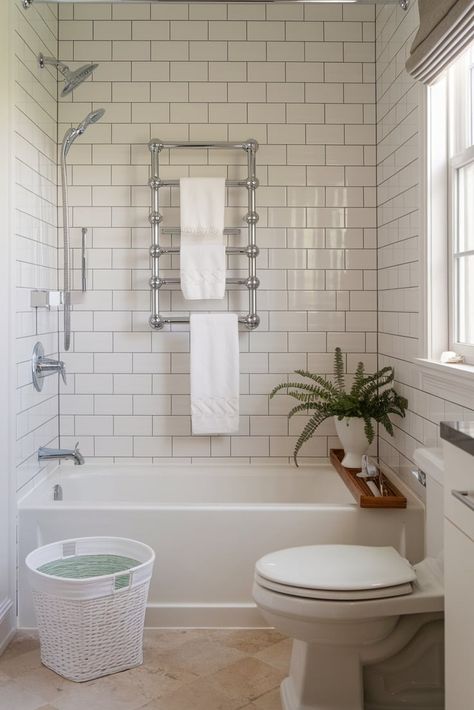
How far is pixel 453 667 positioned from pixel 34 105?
2636 mm

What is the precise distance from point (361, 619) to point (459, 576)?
0.51m

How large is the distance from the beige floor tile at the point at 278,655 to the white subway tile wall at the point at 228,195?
101cm

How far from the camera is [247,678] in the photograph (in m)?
2.53

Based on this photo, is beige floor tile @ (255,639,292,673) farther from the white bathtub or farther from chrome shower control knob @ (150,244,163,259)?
chrome shower control knob @ (150,244,163,259)

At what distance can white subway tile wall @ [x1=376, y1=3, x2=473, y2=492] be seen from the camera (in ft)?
9.14

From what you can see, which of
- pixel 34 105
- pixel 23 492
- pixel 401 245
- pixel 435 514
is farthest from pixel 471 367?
pixel 34 105

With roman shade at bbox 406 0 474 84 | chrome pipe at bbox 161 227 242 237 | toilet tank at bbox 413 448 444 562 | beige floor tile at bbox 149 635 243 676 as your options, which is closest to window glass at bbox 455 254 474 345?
toilet tank at bbox 413 448 444 562

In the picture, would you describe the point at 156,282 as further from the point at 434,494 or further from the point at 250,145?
the point at 434,494

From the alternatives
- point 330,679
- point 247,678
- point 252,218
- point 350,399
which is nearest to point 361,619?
point 330,679

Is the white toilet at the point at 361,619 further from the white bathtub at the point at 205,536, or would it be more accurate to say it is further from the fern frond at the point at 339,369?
the fern frond at the point at 339,369

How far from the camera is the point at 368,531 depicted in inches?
114

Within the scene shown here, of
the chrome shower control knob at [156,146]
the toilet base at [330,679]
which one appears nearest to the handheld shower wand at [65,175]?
the chrome shower control knob at [156,146]

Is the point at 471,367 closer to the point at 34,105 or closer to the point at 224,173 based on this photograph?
the point at 224,173

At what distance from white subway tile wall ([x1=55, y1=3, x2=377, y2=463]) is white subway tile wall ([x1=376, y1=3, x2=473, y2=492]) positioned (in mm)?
173
